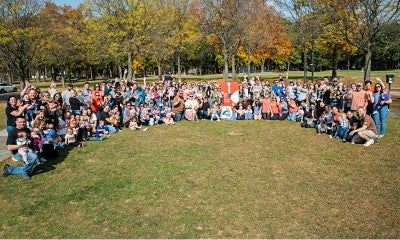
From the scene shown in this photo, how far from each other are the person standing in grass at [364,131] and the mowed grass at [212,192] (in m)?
0.30

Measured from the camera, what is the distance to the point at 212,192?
671cm

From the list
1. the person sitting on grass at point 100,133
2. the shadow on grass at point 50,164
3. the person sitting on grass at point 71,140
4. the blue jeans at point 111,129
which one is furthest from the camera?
the blue jeans at point 111,129

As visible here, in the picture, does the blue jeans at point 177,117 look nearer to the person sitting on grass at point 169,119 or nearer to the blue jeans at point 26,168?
the person sitting on grass at point 169,119

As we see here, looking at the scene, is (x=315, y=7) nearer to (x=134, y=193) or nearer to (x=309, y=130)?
(x=309, y=130)

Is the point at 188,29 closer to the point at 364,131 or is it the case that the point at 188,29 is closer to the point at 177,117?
the point at 177,117

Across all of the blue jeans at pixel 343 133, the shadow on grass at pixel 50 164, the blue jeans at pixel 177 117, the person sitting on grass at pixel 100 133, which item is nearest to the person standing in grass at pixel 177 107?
the blue jeans at pixel 177 117

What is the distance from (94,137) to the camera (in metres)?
11.9

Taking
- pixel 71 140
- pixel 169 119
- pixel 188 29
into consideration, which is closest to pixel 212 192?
pixel 71 140

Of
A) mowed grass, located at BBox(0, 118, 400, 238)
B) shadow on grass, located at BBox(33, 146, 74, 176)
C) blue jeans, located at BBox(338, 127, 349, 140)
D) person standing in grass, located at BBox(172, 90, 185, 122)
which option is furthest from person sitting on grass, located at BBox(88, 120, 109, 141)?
blue jeans, located at BBox(338, 127, 349, 140)

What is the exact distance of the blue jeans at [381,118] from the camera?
10703mm

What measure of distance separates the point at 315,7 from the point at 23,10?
78.7ft

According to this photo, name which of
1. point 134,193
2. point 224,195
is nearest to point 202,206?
point 224,195

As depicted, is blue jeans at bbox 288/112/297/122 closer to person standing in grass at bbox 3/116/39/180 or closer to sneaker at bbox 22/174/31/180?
person standing in grass at bbox 3/116/39/180

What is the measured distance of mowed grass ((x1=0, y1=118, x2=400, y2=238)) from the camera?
5.31 metres
